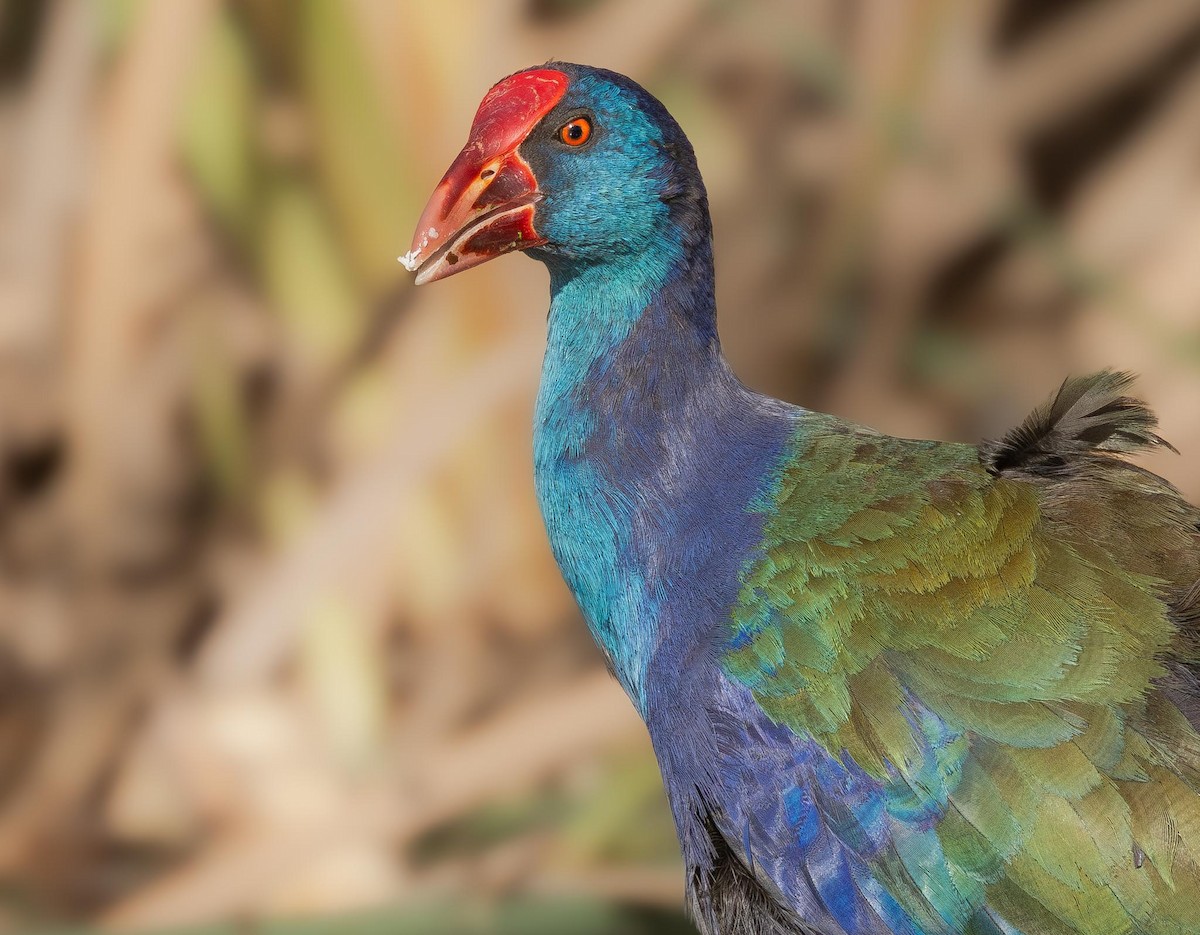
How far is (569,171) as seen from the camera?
4.20ft

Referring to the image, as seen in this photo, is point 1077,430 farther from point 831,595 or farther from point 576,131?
point 576,131

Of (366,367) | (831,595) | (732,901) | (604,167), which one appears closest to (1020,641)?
(831,595)

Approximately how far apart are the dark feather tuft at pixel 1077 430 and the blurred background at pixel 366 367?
3.06 ft

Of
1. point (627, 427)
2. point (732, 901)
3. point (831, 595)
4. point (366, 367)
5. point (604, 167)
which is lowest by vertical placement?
point (732, 901)

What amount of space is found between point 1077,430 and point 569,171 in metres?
0.48

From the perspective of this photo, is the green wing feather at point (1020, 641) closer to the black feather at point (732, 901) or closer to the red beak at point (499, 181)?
the black feather at point (732, 901)

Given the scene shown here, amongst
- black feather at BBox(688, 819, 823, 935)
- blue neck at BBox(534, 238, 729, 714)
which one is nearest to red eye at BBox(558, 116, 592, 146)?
blue neck at BBox(534, 238, 729, 714)

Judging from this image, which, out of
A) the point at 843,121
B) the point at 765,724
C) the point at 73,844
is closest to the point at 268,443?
the point at 73,844

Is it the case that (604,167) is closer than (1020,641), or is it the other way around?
(1020,641)

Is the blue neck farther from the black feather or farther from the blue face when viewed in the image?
the black feather

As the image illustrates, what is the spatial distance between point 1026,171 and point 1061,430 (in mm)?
1789

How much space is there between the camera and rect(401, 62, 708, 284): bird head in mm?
1278

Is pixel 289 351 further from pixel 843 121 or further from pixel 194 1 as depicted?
pixel 843 121

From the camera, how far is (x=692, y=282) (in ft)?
4.31
